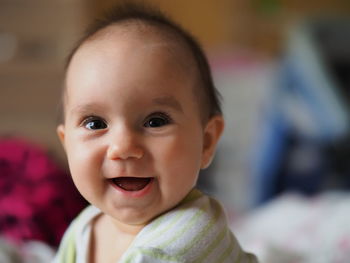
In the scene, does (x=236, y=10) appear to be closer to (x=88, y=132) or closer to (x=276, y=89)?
(x=276, y=89)

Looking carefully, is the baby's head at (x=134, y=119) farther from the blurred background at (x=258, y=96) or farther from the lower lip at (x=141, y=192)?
the blurred background at (x=258, y=96)

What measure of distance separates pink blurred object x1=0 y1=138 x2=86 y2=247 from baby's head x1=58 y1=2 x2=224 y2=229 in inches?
18.2

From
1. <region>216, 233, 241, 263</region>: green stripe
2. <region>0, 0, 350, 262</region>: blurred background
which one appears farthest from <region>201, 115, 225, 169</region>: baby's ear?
<region>0, 0, 350, 262</region>: blurred background

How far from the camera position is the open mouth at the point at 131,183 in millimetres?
665

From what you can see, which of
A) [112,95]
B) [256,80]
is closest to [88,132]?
[112,95]

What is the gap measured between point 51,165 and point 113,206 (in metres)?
0.60

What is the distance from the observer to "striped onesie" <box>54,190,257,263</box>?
65 cm

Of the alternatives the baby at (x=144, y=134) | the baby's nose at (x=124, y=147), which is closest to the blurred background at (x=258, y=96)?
the baby at (x=144, y=134)

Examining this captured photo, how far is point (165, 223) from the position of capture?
0.69m

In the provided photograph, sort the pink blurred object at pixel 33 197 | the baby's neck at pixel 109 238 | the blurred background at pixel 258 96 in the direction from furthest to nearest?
1. the blurred background at pixel 258 96
2. the pink blurred object at pixel 33 197
3. the baby's neck at pixel 109 238

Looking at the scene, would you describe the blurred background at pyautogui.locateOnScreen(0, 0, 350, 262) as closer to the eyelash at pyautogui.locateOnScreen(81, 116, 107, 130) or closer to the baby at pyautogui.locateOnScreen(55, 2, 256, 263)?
the baby at pyautogui.locateOnScreen(55, 2, 256, 263)

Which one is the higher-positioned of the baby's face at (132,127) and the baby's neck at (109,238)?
the baby's face at (132,127)

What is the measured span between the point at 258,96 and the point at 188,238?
6.66 ft

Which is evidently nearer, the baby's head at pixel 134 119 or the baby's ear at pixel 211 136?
→ the baby's head at pixel 134 119
